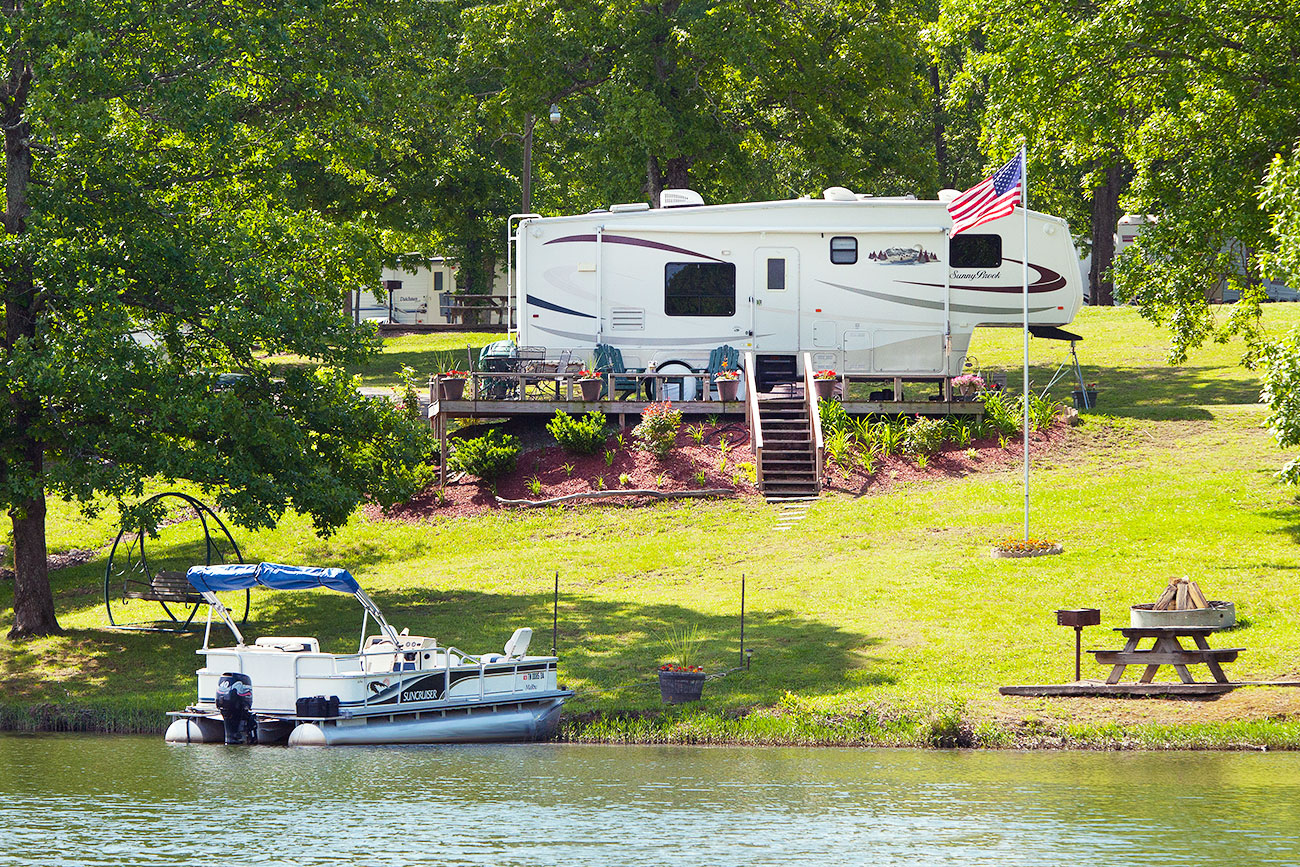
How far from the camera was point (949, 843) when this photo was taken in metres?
12.6

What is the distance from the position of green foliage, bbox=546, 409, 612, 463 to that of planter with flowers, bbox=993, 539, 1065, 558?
28.9ft

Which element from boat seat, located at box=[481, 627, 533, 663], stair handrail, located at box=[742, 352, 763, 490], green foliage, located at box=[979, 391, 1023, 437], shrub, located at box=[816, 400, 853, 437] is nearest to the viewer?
boat seat, located at box=[481, 627, 533, 663]

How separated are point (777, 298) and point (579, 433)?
525 cm

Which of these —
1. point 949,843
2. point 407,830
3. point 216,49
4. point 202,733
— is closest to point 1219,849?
point 949,843

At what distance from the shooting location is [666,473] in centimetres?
2803

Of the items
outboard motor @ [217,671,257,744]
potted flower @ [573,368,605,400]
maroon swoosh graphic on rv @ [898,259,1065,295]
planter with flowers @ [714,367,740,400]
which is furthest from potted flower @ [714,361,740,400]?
outboard motor @ [217,671,257,744]

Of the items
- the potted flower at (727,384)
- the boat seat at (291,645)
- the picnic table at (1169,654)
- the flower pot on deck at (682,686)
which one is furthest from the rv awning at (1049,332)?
the boat seat at (291,645)

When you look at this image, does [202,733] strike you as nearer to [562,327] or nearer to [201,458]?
[201,458]

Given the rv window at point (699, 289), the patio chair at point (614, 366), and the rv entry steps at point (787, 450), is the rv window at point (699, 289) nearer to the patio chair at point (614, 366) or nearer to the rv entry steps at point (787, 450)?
the patio chair at point (614, 366)

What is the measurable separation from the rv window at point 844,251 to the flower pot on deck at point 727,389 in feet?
11.2

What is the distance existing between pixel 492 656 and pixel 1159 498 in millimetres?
12530

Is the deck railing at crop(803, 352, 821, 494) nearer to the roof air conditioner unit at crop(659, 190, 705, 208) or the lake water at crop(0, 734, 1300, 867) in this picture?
the roof air conditioner unit at crop(659, 190, 705, 208)

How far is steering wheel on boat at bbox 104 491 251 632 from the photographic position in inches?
844

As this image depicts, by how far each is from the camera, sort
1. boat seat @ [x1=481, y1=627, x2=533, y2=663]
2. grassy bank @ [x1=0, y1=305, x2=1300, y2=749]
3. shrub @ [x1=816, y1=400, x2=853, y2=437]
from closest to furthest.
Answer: grassy bank @ [x1=0, y1=305, x2=1300, y2=749] → boat seat @ [x1=481, y1=627, x2=533, y2=663] → shrub @ [x1=816, y1=400, x2=853, y2=437]
